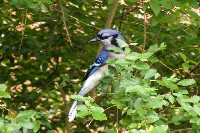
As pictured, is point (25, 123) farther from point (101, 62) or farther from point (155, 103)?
point (101, 62)

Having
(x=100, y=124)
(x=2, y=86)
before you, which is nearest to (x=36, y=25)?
(x=100, y=124)

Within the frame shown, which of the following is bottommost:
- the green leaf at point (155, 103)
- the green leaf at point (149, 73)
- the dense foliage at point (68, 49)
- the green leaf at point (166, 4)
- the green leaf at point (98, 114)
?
the dense foliage at point (68, 49)

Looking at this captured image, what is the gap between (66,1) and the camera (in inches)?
132

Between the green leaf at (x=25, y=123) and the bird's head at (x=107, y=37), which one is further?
the bird's head at (x=107, y=37)

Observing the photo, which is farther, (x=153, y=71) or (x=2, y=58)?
(x=2, y=58)

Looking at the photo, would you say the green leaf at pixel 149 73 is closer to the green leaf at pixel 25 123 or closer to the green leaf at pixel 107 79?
the green leaf at pixel 107 79

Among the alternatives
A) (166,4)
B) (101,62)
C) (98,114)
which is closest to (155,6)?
(166,4)

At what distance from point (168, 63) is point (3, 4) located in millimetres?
1931

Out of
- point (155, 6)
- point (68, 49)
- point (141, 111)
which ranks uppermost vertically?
point (155, 6)

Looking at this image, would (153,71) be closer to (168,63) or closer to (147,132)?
(147,132)

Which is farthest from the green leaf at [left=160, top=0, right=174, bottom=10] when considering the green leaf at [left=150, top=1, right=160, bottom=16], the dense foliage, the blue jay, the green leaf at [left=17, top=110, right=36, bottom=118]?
the green leaf at [left=17, top=110, right=36, bottom=118]

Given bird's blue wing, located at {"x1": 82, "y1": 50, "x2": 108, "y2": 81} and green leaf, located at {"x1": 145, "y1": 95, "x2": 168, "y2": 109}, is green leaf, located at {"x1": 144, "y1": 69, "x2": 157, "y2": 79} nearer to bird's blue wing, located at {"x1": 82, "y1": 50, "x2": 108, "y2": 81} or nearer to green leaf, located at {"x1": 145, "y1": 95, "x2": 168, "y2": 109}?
green leaf, located at {"x1": 145, "y1": 95, "x2": 168, "y2": 109}

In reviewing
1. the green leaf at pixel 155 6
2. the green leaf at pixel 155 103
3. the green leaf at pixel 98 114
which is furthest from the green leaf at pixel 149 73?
the green leaf at pixel 155 6

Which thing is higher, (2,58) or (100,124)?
(2,58)
